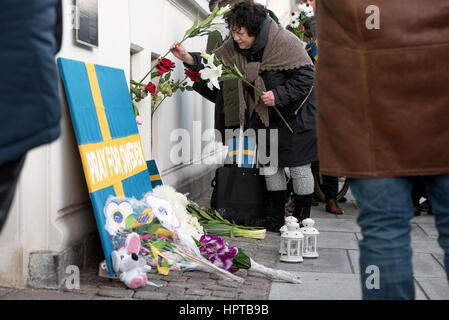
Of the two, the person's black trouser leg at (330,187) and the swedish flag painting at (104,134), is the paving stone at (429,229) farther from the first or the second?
the swedish flag painting at (104,134)

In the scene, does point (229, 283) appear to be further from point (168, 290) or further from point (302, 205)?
point (302, 205)

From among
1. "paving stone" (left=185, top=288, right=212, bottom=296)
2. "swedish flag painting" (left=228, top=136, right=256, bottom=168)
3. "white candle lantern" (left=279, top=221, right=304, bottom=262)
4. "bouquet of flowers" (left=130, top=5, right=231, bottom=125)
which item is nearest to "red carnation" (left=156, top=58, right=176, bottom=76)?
"bouquet of flowers" (left=130, top=5, right=231, bottom=125)

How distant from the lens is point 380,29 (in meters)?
2.24

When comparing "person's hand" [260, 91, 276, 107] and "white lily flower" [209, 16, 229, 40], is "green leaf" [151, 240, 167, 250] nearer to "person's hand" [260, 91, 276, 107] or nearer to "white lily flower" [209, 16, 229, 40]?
"person's hand" [260, 91, 276, 107]

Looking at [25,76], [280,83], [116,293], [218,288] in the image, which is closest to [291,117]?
[280,83]

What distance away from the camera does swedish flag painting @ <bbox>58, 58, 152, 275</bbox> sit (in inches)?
146

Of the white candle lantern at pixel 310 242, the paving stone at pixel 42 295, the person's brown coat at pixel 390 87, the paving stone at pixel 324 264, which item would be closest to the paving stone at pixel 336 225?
the paving stone at pixel 324 264

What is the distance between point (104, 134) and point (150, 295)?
108 cm

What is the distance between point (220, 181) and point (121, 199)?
216 cm

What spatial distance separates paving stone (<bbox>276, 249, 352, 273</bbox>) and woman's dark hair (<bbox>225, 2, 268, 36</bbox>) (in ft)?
6.41

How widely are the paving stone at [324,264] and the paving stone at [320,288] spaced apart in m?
0.16

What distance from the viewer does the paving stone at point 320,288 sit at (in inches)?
143

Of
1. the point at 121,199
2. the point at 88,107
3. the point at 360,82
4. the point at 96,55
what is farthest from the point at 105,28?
the point at 360,82
